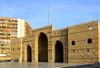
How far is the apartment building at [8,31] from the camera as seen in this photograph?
68.2 metres

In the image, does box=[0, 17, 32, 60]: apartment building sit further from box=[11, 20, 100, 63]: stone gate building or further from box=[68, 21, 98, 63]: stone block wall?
box=[68, 21, 98, 63]: stone block wall

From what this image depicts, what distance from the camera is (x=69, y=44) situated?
99.2 ft

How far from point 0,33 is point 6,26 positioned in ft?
13.0

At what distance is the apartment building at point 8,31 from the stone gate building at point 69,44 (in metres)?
27.2

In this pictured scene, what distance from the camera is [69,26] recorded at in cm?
3062

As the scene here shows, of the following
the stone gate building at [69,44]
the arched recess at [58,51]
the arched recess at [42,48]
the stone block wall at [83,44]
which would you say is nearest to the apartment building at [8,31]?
the stone gate building at [69,44]

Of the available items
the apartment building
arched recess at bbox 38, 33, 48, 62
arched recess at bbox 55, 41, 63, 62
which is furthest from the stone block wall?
the apartment building

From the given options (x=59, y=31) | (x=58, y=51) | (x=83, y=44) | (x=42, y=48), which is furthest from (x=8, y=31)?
(x=83, y=44)

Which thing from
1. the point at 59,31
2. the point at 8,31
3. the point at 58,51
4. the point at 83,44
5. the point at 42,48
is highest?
the point at 8,31

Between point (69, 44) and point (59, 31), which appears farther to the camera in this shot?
point (59, 31)

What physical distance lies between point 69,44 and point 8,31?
150 feet

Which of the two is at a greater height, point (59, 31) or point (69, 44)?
point (59, 31)

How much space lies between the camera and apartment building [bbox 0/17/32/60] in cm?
6825

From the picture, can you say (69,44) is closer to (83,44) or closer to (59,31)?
(83,44)
